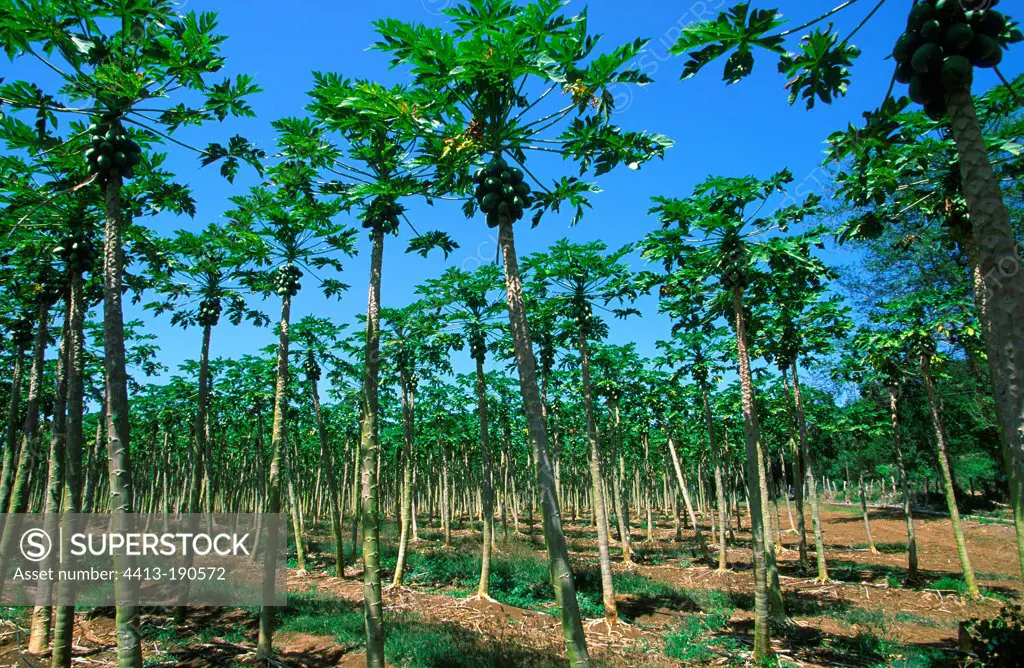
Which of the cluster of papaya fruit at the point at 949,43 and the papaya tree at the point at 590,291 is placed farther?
the papaya tree at the point at 590,291

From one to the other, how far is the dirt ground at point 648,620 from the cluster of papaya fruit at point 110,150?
9389 millimetres

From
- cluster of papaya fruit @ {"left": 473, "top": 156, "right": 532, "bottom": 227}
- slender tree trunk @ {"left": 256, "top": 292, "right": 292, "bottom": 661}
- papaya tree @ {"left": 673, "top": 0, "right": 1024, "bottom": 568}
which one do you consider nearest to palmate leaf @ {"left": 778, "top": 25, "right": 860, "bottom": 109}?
papaya tree @ {"left": 673, "top": 0, "right": 1024, "bottom": 568}

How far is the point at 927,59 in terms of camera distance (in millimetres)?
4688

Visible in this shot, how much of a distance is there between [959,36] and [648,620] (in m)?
15.0

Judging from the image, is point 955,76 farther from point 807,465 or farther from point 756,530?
point 807,465

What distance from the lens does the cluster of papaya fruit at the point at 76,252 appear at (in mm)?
9383

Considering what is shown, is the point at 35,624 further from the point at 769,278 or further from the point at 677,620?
the point at 769,278

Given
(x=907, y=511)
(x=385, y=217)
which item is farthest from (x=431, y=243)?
(x=907, y=511)

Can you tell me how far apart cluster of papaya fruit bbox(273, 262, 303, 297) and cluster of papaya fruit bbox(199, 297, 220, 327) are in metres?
4.12

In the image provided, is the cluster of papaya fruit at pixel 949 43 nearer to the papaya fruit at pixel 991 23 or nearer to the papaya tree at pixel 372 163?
the papaya fruit at pixel 991 23

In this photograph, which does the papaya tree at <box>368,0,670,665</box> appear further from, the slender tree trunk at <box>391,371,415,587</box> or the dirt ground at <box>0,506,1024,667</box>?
the slender tree trunk at <box>391,371,415,587</box>

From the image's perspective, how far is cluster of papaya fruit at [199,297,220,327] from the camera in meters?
15.0

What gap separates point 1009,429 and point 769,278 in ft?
21.8

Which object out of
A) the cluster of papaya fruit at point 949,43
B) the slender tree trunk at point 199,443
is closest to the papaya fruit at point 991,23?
the cluster of papaya fruit at point 949,43
